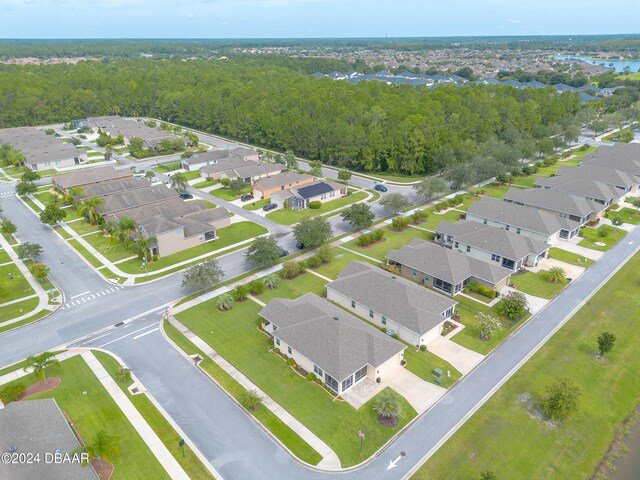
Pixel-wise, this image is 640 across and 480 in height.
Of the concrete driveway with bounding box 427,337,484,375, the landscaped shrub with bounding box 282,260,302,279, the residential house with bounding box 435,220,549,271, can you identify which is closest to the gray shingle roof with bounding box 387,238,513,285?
the residential house with bounding box 435,220,549,271

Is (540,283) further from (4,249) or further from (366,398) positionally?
(4,249)

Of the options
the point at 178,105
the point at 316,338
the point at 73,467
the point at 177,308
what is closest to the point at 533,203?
the point at 316,338

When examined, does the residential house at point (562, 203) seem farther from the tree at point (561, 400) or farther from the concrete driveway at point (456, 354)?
the tree at point (561, 400)

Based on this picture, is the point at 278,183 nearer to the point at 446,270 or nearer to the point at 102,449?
the point at 446,270

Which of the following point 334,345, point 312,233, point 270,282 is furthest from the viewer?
point 312,233

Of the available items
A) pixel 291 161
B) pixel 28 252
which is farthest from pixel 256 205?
pixel 28 252

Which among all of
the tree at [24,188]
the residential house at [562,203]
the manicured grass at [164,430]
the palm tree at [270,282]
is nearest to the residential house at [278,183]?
the palm tree at [270,282]
